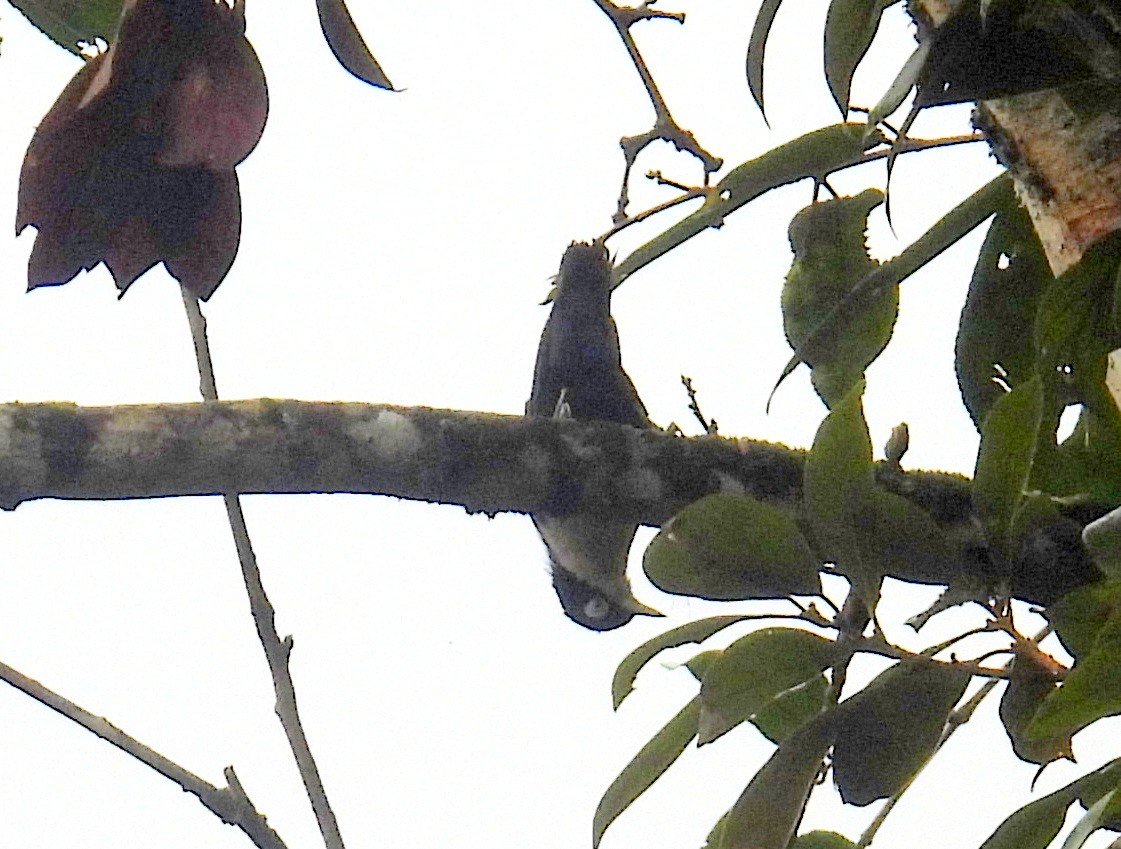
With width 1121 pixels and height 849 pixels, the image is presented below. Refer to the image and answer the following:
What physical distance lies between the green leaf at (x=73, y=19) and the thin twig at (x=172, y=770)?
0.36 m

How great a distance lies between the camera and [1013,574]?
966 mm

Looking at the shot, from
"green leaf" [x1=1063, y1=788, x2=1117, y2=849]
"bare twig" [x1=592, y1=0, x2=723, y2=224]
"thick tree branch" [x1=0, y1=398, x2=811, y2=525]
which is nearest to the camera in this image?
"green leaf" [x1=1063, y1=788, x2=1117, y2=849]

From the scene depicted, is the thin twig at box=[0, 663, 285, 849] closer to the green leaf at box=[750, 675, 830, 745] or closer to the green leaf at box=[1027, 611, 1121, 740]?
the green leaf at box=[1027, 611, 1121, 740]

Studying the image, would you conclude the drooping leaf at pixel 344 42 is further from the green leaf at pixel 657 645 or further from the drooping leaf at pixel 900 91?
the green leaf at pixel 657 645

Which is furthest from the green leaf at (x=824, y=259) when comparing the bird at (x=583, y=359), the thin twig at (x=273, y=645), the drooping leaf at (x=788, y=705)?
the bird at (x=583, y=359)

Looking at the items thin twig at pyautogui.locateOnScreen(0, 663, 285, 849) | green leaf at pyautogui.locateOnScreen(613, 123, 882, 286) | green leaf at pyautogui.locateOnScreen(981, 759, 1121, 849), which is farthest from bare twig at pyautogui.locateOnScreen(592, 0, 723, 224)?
thin twig at pyautogui.locateOnScreen(0, 663, 285, 849)

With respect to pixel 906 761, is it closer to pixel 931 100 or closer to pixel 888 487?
pixel 888 487

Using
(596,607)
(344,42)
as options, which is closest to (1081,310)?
(344,42)

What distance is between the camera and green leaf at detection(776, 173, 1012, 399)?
47.6 inches

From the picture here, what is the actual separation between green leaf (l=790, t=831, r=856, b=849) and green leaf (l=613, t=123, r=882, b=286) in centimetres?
54

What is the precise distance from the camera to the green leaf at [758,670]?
92 centimetres

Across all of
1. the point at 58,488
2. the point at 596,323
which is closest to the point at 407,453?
the point at 58,488

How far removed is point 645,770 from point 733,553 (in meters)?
0.20

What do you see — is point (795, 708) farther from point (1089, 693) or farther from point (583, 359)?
point (583, 359)
